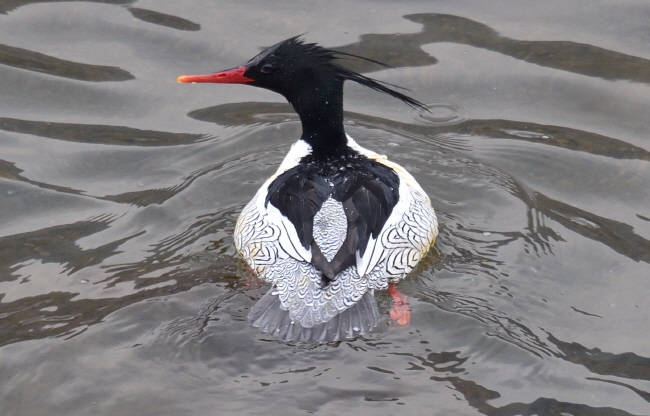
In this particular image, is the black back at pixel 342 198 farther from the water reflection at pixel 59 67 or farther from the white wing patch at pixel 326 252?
the water reflection at pixel 59 67

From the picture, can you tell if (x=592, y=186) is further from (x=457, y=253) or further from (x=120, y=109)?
(x=120, y=109)

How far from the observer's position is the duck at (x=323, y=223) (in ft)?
18.4

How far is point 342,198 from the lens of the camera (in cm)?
608

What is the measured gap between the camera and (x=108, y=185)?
750 cm

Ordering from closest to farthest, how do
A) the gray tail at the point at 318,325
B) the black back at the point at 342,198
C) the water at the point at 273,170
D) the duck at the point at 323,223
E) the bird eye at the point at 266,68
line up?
1. the water at the point at 273,170
2. the gray tail at the point at 318,325
3. the duck at the point at 323,223
4. the black back at the point at 342,198
5. the bird eye at the point at 266,68

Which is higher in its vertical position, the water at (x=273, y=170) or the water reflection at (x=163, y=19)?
the water reflection at (x=163, y=19)

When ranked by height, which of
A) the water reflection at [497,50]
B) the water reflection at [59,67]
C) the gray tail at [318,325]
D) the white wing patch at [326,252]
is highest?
the water reflection at [497,50]

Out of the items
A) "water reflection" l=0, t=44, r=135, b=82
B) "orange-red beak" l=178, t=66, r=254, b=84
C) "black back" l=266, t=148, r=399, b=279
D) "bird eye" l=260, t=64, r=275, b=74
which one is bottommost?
"black back" l=266, t=148, r=399, b=279

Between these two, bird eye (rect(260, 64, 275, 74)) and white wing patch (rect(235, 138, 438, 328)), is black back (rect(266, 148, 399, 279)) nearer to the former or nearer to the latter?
white wing patch (rect(235, 138, 438, 328))

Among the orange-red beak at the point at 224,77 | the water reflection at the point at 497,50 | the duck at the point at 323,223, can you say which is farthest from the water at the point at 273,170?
the orange-red beak at the point at 224,77

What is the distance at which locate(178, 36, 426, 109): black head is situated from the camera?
6.66 m

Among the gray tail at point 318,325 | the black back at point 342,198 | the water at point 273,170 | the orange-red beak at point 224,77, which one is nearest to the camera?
the water at point 273,170

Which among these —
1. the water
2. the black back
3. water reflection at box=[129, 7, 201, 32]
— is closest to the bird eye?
the black back

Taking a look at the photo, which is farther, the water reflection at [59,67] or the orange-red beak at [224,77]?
the water reflection at [59,67]
